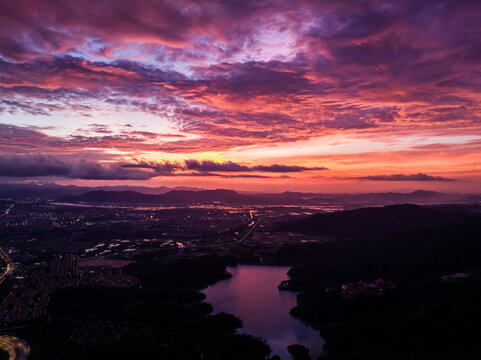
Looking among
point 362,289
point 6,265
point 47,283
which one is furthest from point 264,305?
point 6,265

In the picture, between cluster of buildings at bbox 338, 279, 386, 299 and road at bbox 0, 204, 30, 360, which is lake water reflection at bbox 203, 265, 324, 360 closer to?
cluster of buildings at bbox 338, 279, 386, 299

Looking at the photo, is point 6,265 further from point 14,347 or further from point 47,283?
point 14,347

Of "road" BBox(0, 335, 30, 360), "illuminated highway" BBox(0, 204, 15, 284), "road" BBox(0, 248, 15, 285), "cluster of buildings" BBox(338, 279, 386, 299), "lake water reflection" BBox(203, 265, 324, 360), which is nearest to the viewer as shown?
"road" BBox(0, 335, 30, 360)

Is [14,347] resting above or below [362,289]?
below

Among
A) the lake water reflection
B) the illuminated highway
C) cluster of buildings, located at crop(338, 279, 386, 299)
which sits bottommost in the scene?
the illuminated highway

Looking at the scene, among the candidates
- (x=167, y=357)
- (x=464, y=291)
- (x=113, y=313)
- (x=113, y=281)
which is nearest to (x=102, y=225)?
(x=113, y=281)

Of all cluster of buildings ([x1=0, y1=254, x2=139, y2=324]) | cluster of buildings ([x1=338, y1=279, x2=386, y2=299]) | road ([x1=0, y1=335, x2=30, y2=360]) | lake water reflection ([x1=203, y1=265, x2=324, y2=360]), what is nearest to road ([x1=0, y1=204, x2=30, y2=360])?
road ([x1=0, y1=335, x2=30, y2=360])

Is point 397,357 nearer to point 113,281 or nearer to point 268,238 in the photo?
point 113,281
